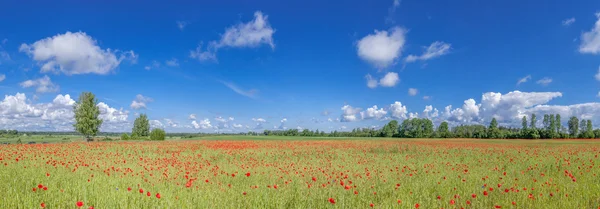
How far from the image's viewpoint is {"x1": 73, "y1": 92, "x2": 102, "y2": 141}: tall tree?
51.8 m

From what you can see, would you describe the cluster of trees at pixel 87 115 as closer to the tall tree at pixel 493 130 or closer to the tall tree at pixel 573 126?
the tall tree at pixel 493 130

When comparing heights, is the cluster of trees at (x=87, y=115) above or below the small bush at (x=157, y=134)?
above

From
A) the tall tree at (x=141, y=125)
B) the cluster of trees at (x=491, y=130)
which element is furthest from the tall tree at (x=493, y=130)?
the tall tree at (x=141, y=125)

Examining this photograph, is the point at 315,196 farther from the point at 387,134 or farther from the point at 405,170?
the point at 387,134

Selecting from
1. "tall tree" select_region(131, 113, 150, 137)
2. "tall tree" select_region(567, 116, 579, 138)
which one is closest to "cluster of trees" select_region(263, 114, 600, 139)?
"tall tree" select_region(567, 116, 579, 138)

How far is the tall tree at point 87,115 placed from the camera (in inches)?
2038

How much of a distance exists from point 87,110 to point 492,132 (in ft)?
363

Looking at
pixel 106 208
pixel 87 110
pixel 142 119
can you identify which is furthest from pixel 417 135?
pixel 106 208

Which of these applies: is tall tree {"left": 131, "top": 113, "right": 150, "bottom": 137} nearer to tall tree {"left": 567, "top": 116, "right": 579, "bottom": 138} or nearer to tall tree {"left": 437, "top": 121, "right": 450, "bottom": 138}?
tall tree {"left": 437, "top": 121, "right": 450, "bottom": 138}

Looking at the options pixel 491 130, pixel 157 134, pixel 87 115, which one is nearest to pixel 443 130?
pixel 491 130

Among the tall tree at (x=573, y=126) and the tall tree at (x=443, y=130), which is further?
the tall tree at (x=443, y=130)

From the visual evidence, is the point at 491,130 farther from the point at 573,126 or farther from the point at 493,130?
the point at 573,126

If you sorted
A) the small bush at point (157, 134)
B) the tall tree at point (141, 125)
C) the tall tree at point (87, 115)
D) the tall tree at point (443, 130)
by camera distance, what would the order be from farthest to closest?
1. the tall tree at point (443, 130)
2. the tall tree at point (141, 125)
3. the small bush at point (157, 134)
4. the tall tree at point (87, 115)

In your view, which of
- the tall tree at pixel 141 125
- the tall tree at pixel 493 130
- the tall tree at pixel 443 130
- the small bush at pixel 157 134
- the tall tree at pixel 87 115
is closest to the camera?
the tall tree at pixel 87 115
